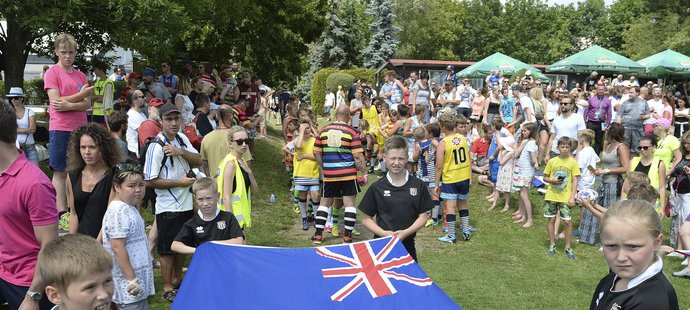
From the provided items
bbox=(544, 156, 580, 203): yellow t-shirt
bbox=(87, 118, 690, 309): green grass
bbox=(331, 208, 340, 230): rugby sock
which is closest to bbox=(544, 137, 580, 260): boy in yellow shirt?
bbox=(544, 156, 580, 203): yellow t-shirt

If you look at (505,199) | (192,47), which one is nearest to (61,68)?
(505,199)

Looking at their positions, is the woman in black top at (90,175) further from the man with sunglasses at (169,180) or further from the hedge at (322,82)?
the hedge at (322,82)

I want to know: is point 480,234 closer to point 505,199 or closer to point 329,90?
point 505,199

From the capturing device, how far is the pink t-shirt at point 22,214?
12.8 ft

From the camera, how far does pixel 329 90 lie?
1405 inches

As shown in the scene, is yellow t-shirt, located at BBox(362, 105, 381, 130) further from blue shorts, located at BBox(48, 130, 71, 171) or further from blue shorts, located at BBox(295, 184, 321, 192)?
blue shorts, located at BBox(48, 130, 71, 171)

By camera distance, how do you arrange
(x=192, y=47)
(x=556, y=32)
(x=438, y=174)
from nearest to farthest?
(x=438, y=174)
(x=192, y=47)
(x=556, y=32)

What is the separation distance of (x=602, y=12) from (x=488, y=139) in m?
96.3

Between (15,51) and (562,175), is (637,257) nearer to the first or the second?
(562,175)

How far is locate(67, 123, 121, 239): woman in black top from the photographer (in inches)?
211

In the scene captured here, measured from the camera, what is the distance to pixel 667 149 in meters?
11.1

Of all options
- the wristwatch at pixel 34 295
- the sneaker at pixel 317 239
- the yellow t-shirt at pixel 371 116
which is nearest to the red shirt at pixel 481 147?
the yellow t-shirt at pixel 371 116

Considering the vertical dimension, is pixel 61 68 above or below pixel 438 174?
above

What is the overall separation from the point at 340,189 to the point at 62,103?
4578 millimetres
